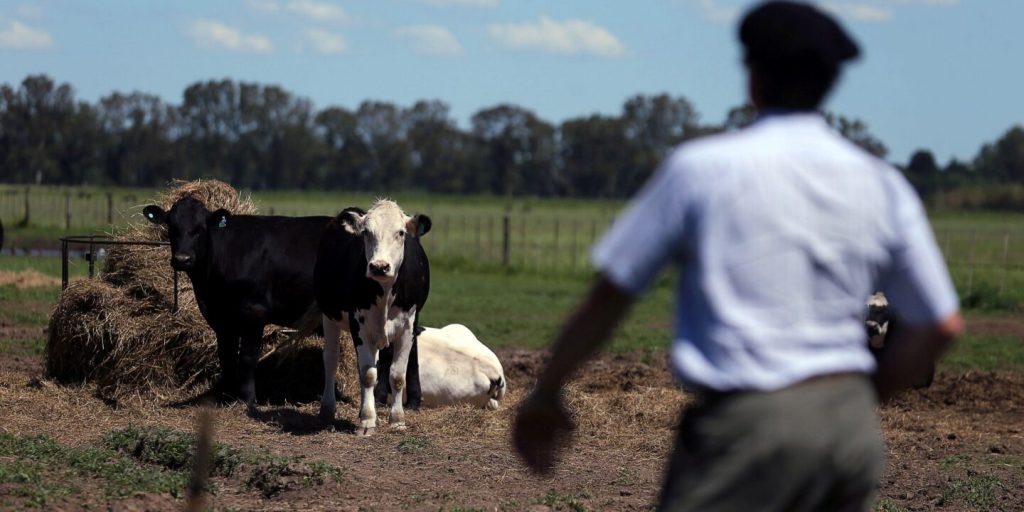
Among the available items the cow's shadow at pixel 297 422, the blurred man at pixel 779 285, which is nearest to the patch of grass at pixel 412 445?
the cow's shadow at pixel 297 422

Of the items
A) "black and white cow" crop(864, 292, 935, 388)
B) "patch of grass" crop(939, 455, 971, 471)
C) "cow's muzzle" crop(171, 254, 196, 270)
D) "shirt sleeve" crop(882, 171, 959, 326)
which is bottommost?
"patch of grass" crop(939, 455, 971, 471)

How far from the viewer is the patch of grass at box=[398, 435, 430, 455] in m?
9.81

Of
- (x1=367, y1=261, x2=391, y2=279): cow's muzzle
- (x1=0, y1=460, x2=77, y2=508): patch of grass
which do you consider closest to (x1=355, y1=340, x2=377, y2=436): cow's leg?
(x1=367, y1=261, x2=391, y2=279): cow's muzzle

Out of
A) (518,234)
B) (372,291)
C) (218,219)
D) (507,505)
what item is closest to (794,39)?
(507,505)

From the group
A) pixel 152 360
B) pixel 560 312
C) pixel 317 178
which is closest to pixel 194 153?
pixel 317 178

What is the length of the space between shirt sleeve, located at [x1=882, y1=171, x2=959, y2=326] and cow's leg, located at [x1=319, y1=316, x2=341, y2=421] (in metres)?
8.62

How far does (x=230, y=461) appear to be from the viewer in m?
8.51

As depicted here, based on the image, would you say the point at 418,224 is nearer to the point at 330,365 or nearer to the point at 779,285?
the point at 330,365

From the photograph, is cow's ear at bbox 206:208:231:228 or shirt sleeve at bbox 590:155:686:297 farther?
cow's ear at bbox 206:208:231:228

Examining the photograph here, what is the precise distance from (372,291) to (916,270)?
26.5 ft

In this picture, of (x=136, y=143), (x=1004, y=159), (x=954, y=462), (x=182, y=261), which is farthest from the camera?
(x=1004, y=159)

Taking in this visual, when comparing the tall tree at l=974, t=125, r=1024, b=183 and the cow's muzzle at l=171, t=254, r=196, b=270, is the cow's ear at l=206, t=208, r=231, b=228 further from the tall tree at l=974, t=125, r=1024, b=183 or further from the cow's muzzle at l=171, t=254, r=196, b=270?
the tall tree at l=974, t=125, r=1024, b=183

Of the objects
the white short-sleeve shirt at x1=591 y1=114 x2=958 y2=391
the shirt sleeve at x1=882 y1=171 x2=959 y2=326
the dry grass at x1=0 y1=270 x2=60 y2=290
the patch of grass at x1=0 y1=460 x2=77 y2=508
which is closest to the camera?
the white short-sleeve shirt at x1=591 y1=114 x2=958 y2=391

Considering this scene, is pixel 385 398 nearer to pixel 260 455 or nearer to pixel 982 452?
pixel 260 455
